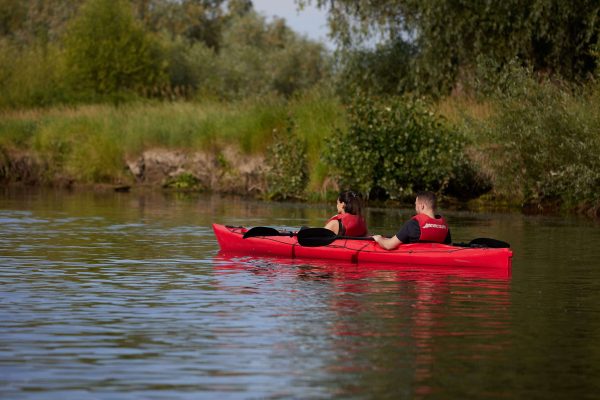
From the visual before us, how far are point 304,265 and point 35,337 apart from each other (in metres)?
6.21

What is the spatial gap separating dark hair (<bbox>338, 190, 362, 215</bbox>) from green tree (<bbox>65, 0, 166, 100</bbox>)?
30.9 meters

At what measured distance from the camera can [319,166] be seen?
2831cm

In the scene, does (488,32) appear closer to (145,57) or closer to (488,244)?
(488,244)

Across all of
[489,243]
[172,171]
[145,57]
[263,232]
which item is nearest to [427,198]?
[489,243]

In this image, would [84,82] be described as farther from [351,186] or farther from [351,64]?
[351,186]

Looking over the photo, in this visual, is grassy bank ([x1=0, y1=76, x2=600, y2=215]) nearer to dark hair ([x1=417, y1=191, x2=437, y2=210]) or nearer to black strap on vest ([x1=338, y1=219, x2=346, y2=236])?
black strap on vest ([x1=338, y1=219, x2=346, y2=236])

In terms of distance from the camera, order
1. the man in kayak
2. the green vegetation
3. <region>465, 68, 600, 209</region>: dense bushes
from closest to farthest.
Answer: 1. the man in kayak
2. <region>465, 68, 600, 209</region>: dense bushes
3. the green vegetation

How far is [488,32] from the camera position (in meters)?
30.2

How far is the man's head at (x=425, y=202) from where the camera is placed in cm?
1477

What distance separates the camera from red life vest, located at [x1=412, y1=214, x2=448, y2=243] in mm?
14953

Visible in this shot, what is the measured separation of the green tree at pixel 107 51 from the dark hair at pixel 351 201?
30.9 metres

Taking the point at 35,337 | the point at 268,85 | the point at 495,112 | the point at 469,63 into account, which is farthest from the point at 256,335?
the point at 268,85

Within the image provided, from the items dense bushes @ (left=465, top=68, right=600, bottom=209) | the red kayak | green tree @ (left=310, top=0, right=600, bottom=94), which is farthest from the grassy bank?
the red kayak

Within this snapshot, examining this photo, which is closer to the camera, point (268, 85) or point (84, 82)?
point (84, 82)
